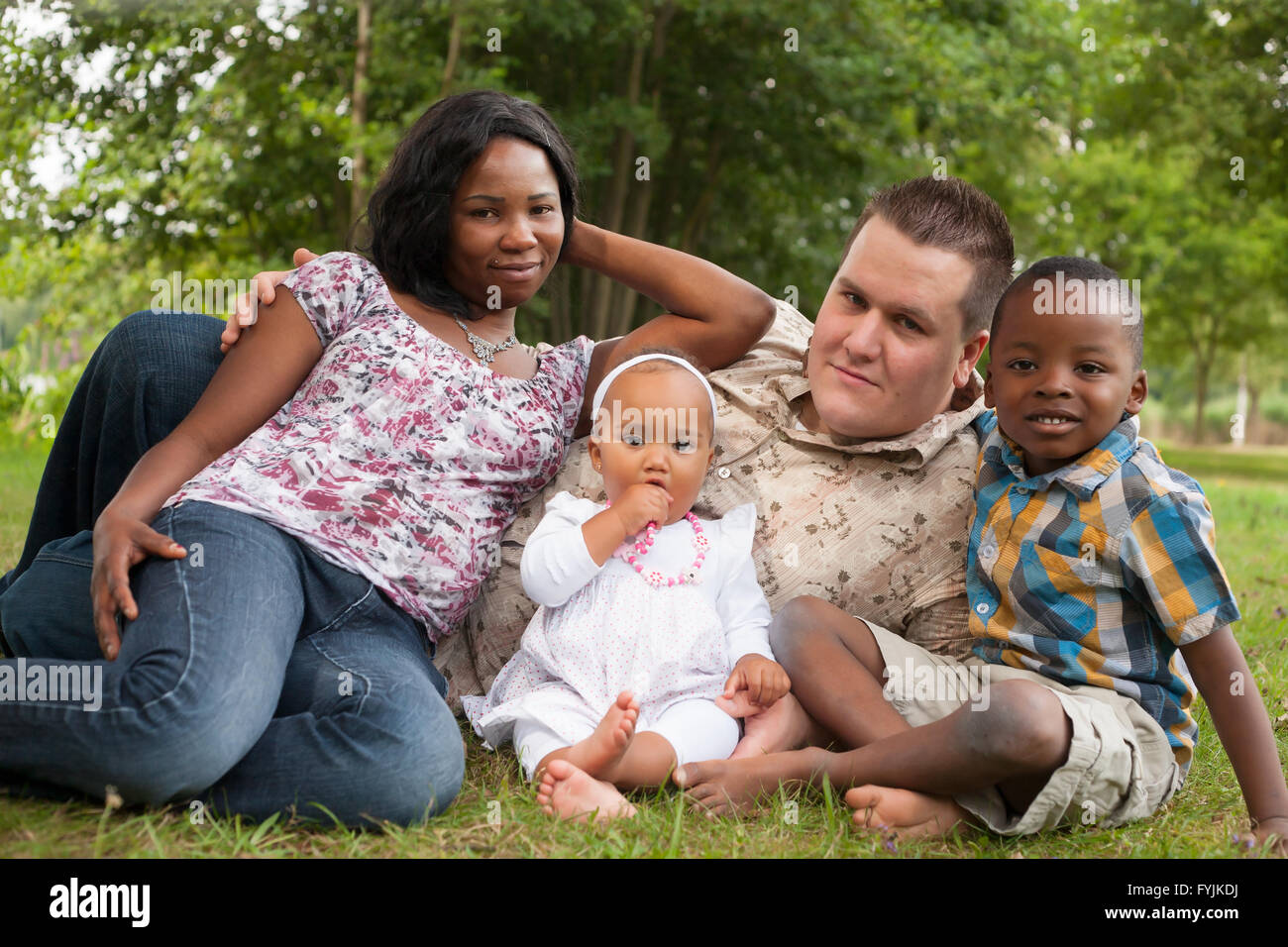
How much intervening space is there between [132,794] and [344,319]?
3.99 feet

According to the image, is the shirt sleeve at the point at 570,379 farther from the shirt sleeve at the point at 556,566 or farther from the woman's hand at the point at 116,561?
the woman's hand at the point at 116,561

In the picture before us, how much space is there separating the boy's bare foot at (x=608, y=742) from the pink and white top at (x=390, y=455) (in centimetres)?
55

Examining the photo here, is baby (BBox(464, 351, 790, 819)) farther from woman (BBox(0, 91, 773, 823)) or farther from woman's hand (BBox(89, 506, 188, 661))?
woman's hand (BBox(89, 506, 188, 661))

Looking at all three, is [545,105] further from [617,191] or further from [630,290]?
[630,290]

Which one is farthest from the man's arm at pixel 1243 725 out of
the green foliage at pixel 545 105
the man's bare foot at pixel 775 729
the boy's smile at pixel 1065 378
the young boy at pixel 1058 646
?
Answer: the green foliage at pixel 545 105

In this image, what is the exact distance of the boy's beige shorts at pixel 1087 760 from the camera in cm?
220

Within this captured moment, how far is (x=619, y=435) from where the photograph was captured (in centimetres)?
269

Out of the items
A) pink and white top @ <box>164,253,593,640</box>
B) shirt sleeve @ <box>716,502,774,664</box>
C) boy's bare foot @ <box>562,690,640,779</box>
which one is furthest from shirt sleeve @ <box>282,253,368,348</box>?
boy's bare foot @ <box>562,690,640,779</box>

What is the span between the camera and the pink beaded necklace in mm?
2660

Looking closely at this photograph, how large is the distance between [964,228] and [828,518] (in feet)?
2.70

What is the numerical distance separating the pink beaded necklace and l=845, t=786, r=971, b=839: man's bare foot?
653mm

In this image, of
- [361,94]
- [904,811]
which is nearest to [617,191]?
[361,94]

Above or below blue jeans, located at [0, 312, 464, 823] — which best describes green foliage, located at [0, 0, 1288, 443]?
above
